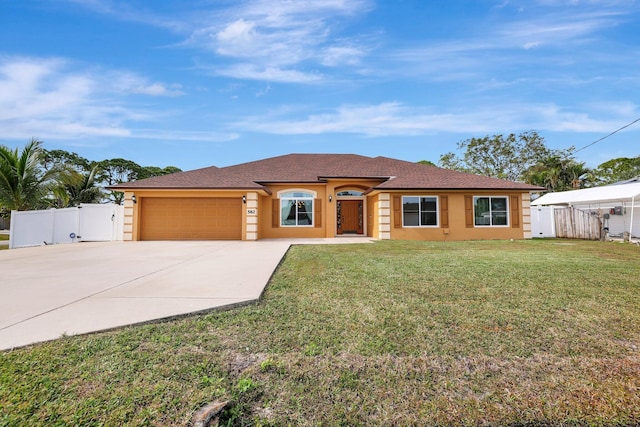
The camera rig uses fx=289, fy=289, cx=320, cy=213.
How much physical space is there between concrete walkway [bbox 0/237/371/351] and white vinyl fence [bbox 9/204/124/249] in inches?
282

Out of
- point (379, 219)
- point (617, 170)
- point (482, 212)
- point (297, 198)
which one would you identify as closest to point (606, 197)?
point (482, 212)

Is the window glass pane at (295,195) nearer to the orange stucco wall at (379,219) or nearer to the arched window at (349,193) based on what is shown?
A: the orange stucco wall at (379,219)

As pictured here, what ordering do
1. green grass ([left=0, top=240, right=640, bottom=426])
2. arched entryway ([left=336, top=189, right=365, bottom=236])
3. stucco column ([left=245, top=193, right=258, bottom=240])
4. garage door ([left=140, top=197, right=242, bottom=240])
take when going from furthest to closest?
arched entryway ([left=336, top=189, right=365, bottom=236]) < garage door ([left=140, top=197, right=242, bottom=240]) < stucco column ([left=245, top=193, right=258, bottom=240]) < green grass ([left=0, top=240, right=640, bottom=426])

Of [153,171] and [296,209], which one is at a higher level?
[153,171]

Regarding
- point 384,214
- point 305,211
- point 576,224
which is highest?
point 305,211

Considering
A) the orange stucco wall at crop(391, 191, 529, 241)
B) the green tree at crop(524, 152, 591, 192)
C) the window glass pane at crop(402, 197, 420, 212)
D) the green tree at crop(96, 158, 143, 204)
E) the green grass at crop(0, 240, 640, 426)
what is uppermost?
the green tree at crop(96, 158, 143, 204)

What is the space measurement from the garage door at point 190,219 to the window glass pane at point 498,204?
1290 centimetres

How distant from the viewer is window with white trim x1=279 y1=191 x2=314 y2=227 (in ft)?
51.7

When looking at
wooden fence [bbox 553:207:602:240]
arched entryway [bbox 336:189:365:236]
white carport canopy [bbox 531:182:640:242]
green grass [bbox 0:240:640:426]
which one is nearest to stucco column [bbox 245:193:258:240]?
arched entryway [bbox 336:189:365:236]

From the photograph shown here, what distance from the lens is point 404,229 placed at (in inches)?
561

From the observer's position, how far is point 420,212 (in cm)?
1447

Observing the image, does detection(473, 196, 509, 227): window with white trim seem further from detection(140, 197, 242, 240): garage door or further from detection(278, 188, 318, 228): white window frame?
detection(140, 197, 242, 240): garage door

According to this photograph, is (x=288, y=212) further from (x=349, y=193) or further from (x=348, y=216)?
(x=348, y=216)

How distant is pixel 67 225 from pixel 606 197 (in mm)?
26921
